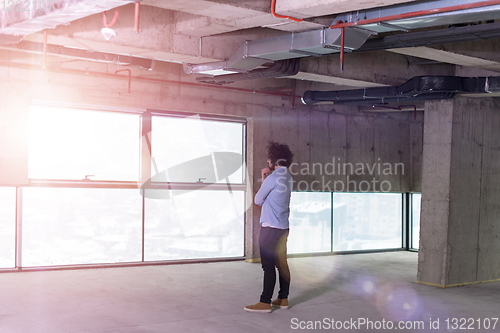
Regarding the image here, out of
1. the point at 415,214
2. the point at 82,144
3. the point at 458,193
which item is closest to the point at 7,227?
the point at 82,144

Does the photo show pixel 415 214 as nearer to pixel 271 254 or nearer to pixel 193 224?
pixel 193 224

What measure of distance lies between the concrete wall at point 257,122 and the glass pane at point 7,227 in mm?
181

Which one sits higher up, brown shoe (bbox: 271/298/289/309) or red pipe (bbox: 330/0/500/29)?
red pipe (bbox: 330/0/500/29)

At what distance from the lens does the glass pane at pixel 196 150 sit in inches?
288

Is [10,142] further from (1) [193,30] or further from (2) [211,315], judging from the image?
(2) [211,315]

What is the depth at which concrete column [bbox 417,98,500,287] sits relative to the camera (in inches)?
247

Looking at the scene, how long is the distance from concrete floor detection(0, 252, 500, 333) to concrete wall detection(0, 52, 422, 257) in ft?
4.83

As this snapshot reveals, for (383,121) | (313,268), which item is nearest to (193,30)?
(313,268)

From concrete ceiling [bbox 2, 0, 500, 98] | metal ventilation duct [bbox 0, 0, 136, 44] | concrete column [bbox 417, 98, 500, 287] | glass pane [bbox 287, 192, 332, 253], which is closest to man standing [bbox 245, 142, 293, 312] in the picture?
concrete ceiling [bbox 2, 0, 500, 98]

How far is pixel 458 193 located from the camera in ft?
20.8

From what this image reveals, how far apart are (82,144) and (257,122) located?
2615 millimetres

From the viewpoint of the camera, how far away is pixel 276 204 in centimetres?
466

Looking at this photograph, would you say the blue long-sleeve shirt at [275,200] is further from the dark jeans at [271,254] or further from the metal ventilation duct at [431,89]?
the metal ventilation duct at [431,89]

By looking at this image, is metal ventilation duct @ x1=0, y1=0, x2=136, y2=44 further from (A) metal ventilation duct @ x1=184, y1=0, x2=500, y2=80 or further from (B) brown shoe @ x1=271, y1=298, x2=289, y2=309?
(B) brown shoe @ x1=271, y1=298, x2=289, y2=309
